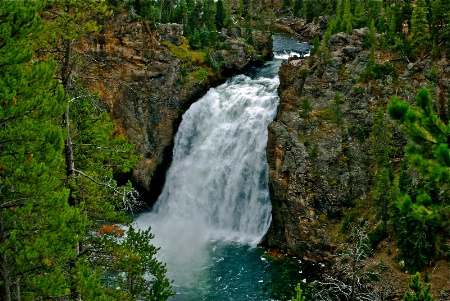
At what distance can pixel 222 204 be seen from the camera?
4231 centimetres

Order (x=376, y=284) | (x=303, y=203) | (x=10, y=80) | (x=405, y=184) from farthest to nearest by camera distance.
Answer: (x=303, y=203) < (x=405, y=184) < (x=376, y=284) < (x=10, y=80)

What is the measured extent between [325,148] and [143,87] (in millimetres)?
22039

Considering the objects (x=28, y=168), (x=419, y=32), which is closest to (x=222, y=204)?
(x=419, y=32)

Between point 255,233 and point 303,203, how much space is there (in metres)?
6.52

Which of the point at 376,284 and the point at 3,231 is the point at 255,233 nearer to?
the point at 376,284

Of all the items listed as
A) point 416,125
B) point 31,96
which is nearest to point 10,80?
point 31,96

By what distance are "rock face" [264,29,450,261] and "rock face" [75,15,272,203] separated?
13581 millimetres

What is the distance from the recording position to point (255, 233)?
39.2 metres

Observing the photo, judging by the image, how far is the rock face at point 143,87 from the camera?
46.0 m

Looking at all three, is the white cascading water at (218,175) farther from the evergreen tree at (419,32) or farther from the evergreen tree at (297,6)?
the evergreen tree at (297,6)

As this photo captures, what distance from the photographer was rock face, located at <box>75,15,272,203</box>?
46031mm

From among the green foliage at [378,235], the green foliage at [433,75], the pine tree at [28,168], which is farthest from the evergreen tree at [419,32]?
the pine tree at [28,168]

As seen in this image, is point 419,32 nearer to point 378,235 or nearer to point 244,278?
point 378,235

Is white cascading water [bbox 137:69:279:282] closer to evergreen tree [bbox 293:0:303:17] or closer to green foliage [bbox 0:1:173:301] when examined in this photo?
green foliage [bbox 0:1:173:301]
